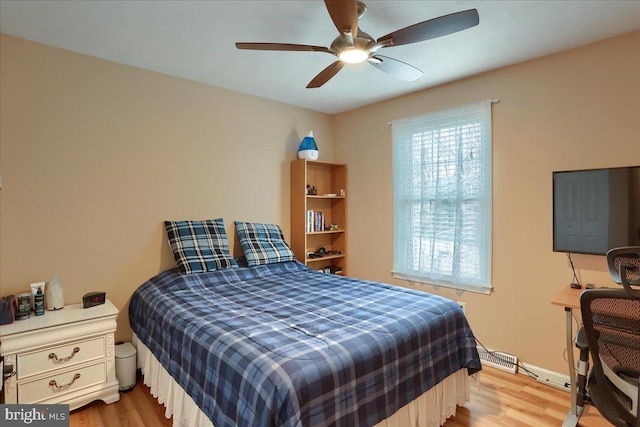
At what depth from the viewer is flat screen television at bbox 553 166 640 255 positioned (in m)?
2.14

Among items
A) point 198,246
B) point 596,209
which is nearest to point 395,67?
point 596,209

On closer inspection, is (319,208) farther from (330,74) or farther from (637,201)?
(637,201)

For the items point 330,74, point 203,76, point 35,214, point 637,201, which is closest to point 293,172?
point 203,76

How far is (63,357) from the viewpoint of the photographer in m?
2.11

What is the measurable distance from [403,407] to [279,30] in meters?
2.36

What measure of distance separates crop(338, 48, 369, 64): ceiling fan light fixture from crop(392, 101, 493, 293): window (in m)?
1.48

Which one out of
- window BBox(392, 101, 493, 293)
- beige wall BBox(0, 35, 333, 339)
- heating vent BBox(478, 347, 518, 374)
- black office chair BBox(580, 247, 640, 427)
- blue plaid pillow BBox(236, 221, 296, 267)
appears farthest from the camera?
blue plaid pillow BBox(236, 221, 296, 267)

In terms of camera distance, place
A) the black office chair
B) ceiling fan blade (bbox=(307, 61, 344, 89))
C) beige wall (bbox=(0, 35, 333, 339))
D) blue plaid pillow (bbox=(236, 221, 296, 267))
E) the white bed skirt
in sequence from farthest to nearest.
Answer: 1. blue plaid pillow (bbox=(236, 221, 296, 267))
2. beige wall (bbox=(0, 35, 333, 339))
3. ceiling fan blade (bbox=(307, 61, 344, 89))
4. the white bed skirt
5. the black office chair

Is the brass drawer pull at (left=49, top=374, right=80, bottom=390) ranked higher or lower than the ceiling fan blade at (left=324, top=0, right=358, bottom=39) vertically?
lower

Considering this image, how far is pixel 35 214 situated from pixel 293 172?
2.30m

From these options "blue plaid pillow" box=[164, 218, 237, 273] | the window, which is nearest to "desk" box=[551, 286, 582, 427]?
the window

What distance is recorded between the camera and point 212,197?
3.22 m

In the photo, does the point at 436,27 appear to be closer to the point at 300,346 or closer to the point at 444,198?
the point at 300,346

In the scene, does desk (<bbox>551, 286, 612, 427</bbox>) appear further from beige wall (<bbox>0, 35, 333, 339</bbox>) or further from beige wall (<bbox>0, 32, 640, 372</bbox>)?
beige wall (<bbox>0, 35, 333, 339</bbox>)
